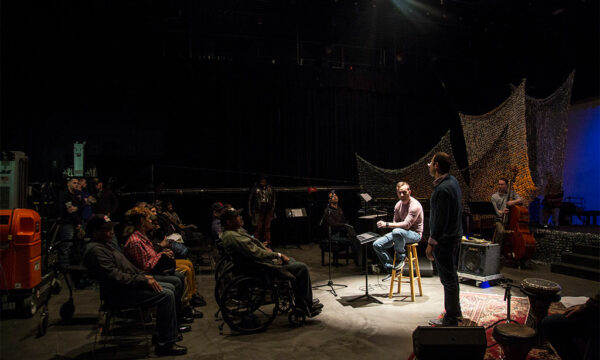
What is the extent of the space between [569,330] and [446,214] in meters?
1.34

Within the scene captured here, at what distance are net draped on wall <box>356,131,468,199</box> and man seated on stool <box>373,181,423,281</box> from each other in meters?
2.79

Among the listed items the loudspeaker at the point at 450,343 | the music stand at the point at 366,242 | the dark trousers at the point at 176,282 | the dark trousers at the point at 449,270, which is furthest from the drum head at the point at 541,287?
the dark trousers at the point at 176,282

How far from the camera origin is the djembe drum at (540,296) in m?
3.05

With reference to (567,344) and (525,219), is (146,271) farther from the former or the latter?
(525,219)

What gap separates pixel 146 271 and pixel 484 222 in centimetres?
676

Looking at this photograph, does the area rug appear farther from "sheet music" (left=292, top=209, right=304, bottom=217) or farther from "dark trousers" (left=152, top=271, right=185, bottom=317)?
"sheet music" (left=292, top=209, right=304, bottom=217)

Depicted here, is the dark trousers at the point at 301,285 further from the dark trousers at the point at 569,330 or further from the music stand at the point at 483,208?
the music stand at the point at 483,208

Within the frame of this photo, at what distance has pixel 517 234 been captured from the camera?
21.5 feet

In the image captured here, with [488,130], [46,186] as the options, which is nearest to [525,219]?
[488,130]

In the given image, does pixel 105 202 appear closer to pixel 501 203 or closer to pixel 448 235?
pixel 448 235

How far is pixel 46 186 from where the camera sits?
6043mm

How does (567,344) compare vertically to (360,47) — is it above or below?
below

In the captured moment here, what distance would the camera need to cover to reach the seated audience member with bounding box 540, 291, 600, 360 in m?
2.37

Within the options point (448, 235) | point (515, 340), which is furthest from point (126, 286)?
point (515, 340)
